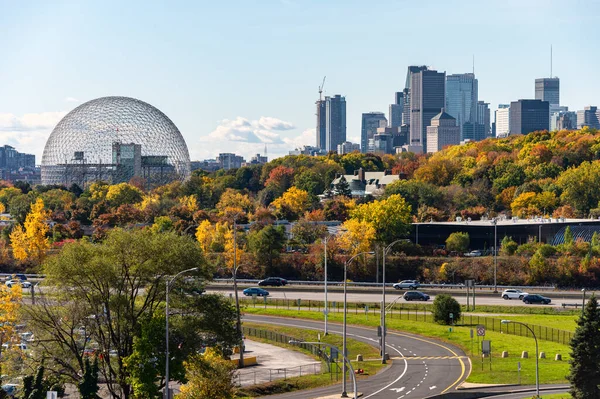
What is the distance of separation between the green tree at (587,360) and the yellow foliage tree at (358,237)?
64137 mm

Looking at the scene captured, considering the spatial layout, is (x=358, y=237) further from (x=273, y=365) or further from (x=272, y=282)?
(x=273, y=365)

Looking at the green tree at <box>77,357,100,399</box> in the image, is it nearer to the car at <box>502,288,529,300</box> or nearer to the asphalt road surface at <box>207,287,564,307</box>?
the asphalt road surface at <box>207,287,564,307</box>

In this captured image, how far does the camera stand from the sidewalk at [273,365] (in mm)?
66062

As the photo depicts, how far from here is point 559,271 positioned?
364 feet

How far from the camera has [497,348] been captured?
239 ft

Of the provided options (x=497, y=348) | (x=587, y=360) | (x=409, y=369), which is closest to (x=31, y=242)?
(x=497, y=348)

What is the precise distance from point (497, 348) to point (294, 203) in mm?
79378

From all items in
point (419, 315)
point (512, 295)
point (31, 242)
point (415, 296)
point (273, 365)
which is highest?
point (31, 242)

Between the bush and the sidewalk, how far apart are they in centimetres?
1352

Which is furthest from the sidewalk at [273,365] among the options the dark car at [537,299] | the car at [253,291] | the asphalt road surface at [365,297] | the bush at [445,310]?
the dark car at [537,299]

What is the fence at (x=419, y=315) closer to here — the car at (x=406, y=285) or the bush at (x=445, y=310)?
the bush at (x=445, y=310)

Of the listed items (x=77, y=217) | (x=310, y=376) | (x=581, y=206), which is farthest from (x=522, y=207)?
(x=310, y=376)

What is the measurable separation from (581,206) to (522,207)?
8158 mm

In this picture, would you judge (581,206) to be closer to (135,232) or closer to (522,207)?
(522,207)
